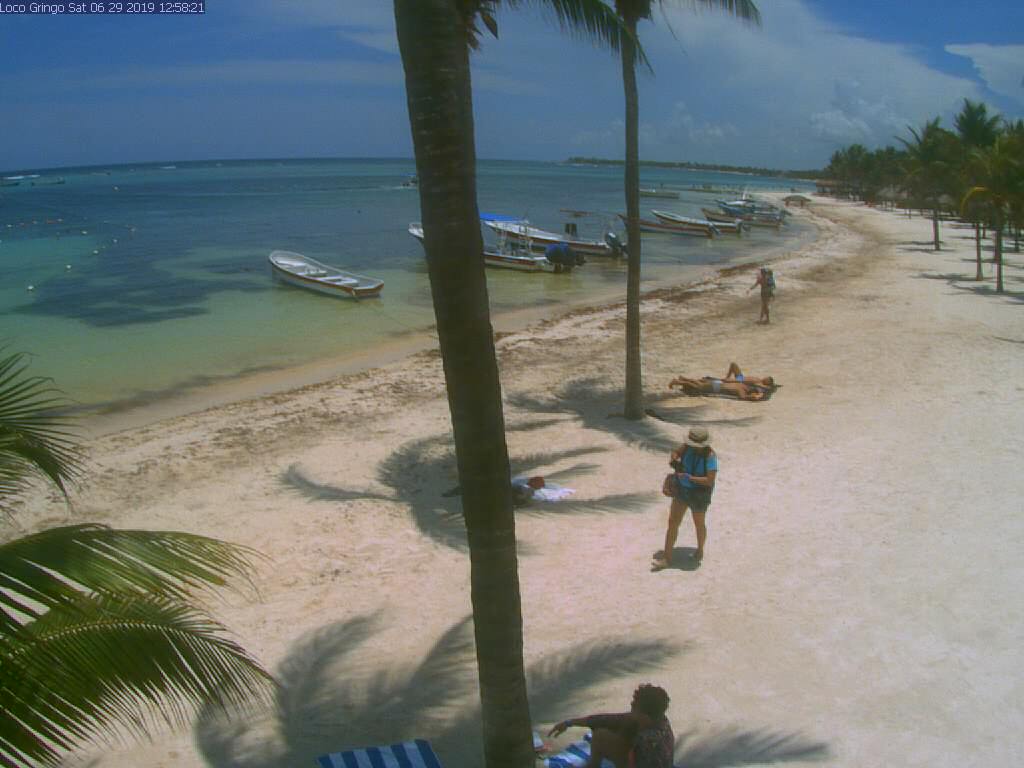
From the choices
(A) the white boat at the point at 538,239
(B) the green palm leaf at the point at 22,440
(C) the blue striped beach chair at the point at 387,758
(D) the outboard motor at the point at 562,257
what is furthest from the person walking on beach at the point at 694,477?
(A) the white boat at the point at 538,239

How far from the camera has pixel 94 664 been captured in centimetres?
282

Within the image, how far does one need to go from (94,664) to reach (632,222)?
9.61 meters

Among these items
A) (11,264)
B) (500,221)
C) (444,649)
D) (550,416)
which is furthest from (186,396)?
(11,264)

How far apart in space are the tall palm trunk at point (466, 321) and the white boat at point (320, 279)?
23.8 metres

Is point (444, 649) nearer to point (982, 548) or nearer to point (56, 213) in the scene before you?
point (982, 548)

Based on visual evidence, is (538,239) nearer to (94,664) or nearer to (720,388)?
(720,388)

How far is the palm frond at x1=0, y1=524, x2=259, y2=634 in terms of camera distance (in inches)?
107

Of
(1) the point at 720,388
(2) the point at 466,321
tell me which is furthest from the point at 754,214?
(2) the point at 466,321

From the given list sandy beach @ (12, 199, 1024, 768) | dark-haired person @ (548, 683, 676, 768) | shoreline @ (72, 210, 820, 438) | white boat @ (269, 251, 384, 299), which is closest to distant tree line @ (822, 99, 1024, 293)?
sandy beach @ (12, 199, 1024, 768)

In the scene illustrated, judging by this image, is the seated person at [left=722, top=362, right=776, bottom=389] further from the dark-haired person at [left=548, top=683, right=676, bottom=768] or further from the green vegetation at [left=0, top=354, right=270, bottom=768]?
the green vegetation at [left=0, top=354, right=270, bottom=768]

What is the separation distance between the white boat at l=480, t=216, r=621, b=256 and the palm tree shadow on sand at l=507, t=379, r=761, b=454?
22113 millimetres

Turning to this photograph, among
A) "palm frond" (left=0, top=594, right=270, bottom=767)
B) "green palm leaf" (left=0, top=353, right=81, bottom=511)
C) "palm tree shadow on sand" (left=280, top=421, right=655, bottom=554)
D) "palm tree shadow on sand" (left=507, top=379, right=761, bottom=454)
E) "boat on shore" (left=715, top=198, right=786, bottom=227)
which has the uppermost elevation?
"boat on shore" (left=715, top=198, right=786, bottom=227)

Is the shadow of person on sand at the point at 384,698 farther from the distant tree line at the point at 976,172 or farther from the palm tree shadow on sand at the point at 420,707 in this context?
the distant tree line at the point at 976,172

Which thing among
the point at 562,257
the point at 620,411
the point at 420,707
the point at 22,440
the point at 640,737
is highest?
the point at 562,257
